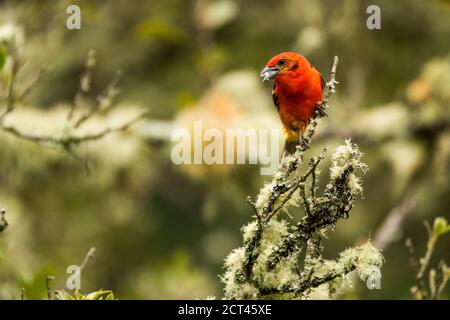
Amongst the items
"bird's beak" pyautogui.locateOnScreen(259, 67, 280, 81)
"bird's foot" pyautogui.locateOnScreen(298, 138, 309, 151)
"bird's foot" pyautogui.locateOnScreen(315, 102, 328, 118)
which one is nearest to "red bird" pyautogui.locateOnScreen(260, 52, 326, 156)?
"bird's beak" pyautogui.locateOnScreen(259, 67, 280, 81)

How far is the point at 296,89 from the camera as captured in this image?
2744 mm

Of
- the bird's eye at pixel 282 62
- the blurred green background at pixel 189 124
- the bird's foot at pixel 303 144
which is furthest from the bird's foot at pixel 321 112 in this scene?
the blurred green background at pixel 189 124

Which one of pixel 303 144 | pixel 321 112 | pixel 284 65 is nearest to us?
pixel 303 144

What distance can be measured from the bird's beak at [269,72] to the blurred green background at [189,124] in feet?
2.47

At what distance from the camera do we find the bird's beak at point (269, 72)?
2.47m

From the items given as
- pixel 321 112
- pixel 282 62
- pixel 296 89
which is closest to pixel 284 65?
pixel 282 62

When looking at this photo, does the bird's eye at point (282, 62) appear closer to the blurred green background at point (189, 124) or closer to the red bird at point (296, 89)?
the red bird at point (296, 89)

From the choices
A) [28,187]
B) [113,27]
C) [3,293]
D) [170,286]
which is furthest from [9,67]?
[113,27]

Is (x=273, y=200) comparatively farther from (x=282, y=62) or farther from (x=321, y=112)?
(x=282, y=62)

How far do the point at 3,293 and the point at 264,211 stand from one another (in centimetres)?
126

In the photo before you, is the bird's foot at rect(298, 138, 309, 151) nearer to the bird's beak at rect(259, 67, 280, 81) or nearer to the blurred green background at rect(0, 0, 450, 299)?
the bird's beak at rect(259, 67, 280, 81)

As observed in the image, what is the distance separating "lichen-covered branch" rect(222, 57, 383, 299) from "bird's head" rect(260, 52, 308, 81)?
70 cm

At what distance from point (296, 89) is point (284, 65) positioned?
0.44 ft

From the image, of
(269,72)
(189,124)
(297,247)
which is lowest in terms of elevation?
(297,247)
